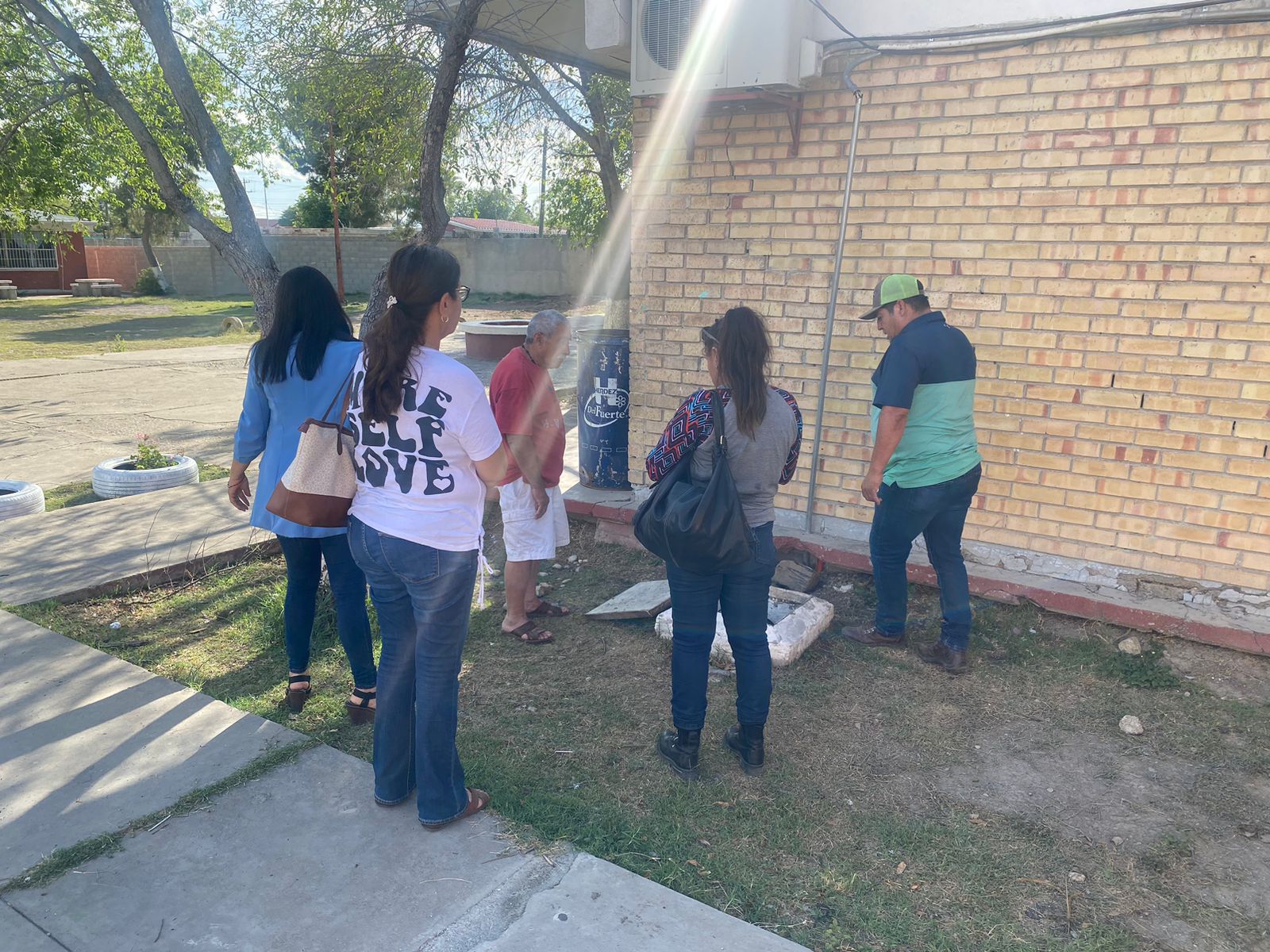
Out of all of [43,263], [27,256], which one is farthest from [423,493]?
[27,256]

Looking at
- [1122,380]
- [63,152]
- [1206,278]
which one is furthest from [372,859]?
[63,152]

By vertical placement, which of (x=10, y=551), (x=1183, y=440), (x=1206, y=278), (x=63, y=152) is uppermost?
(x=63, y=152)

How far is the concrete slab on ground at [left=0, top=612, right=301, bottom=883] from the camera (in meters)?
2.86

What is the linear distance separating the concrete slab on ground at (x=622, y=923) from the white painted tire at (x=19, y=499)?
5655 millimetres

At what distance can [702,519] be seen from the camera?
286 cm

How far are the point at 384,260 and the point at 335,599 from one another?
107ft

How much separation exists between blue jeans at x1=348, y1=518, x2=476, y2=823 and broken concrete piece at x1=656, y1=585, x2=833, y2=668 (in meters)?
1.46

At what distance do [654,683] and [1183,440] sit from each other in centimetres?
274

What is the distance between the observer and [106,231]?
123ft

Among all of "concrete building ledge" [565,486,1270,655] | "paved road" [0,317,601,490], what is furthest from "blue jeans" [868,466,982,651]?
"paved road" [0,317,601,490]

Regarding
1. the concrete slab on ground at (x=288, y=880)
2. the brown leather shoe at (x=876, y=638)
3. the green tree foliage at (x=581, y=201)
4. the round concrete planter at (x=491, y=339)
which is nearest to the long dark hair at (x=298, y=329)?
the concrete slab on ground at (x=288, y=880)

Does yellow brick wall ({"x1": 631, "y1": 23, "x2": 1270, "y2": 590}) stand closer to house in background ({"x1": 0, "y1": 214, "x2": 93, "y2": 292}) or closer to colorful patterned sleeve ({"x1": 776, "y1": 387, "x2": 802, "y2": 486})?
colorful patterned sleeve ({"x1": 776, "y1": 387, "x2": 802, "y2": 486})

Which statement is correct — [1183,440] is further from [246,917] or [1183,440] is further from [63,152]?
[63,152]

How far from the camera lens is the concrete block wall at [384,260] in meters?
32.9
